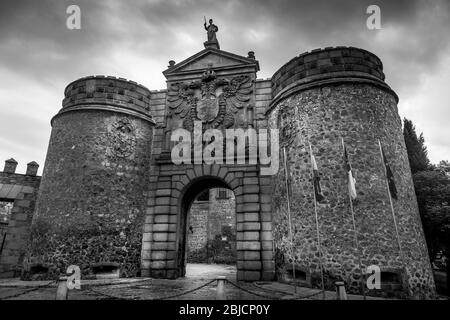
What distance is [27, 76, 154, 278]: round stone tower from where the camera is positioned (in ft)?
39.0

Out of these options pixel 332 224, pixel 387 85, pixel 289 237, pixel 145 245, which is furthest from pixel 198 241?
pixel 387 85

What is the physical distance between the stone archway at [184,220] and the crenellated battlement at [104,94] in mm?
3671

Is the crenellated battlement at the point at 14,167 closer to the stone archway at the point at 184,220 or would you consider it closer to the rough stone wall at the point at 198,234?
the stone archway at the point at 184,220

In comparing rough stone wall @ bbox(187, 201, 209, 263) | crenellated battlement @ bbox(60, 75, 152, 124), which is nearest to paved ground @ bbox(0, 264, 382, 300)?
crenellated battlement @ bbox(60, 75, 152, 124)

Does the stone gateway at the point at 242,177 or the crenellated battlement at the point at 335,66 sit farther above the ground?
the crenellated battlement at the point at 335,66

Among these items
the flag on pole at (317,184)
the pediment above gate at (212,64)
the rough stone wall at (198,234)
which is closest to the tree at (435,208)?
the flag on pole at (317,184)

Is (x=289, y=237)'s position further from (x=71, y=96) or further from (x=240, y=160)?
(x=71, y=96)

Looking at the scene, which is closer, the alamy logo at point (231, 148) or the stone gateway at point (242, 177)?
the stone gateway at point (242, 177)

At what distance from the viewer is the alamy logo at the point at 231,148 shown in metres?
13.0

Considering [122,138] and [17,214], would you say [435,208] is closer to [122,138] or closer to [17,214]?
[122,138]

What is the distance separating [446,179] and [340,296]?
1283 centimetres

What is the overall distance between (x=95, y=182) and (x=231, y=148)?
20.6 ft

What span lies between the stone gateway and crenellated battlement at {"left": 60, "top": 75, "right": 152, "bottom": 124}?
6cm

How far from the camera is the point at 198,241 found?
86.0 feet
